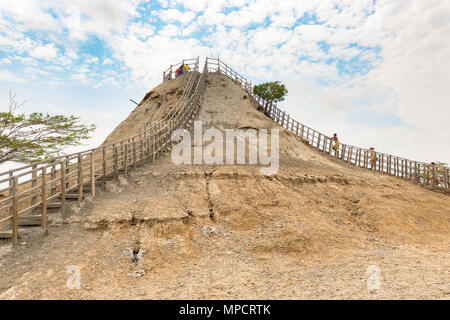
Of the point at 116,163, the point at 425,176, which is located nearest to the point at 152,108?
the point at 116,163

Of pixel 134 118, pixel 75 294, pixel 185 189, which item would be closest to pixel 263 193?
pixel 185 189

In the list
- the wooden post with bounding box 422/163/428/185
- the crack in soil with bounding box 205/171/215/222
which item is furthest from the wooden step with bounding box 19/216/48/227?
the wooden post with bounding box 422/163/428/185

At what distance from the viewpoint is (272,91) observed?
27.2m

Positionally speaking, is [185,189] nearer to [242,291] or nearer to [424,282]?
[242,291]

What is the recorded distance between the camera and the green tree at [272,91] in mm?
26948

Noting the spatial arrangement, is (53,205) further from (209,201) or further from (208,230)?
(209,201)

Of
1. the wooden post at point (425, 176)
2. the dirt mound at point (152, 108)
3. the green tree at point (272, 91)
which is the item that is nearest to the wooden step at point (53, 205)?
the dirt mound at point (152, 108)

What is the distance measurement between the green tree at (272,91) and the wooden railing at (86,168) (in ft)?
27.8

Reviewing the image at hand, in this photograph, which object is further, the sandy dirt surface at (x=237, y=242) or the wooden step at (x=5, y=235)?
the wooden step at (x=5, y=235)

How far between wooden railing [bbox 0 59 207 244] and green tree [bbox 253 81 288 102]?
8480mm

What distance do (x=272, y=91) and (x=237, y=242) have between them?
22022mm

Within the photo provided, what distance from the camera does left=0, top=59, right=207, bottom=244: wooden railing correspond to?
6.68 meters

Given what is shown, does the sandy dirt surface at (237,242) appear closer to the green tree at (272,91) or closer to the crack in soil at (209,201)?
the crack in soil at (209,201)

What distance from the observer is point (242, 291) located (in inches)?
218
